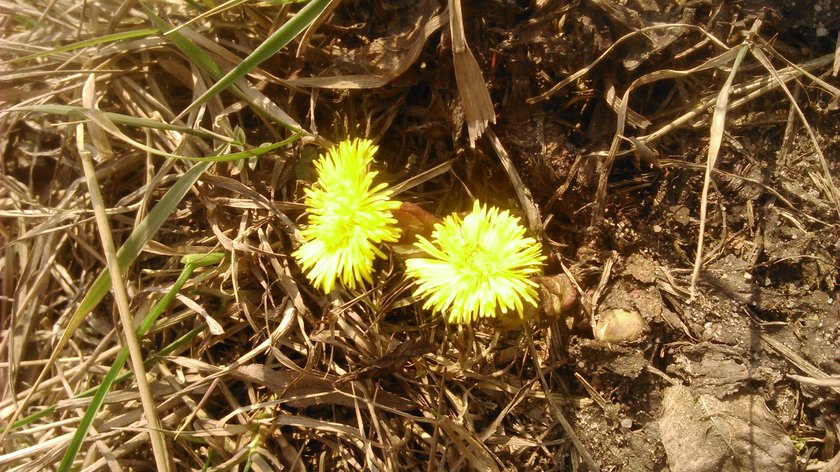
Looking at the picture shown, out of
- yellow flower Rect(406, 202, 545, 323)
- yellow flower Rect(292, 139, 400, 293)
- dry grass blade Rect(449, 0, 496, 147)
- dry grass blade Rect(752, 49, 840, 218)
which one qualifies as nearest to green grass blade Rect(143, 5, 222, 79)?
yellow flower Rect(292, 139, 400, 293)

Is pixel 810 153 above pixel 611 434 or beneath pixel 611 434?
above

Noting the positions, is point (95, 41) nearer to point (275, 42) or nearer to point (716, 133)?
point (275, 42)

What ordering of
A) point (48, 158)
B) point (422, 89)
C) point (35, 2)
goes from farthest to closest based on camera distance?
1. point (48, 158)
2. point (35, 2)
3. point (422, 89)

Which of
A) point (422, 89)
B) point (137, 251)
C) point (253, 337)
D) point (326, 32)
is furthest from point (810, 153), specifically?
point (137, 251)

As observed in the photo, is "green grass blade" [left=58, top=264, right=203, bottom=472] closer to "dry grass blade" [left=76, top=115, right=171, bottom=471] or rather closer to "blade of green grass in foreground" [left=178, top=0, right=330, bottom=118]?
"dry grass blade" [left=76, top=115, right=171, bottom=471]

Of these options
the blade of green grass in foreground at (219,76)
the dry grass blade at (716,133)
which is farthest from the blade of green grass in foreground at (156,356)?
the dry grass blade at (716,133)

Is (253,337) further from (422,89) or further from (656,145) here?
A: (656,145)

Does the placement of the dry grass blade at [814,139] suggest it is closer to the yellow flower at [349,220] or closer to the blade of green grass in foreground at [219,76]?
the yellow flower at [349,220]
